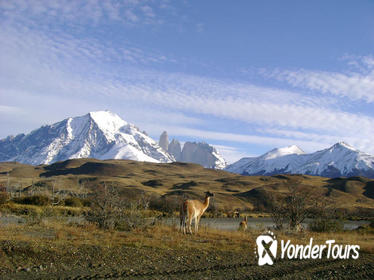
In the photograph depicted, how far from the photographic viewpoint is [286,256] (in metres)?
14.9

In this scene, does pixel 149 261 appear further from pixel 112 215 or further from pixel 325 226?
pixel 325 226

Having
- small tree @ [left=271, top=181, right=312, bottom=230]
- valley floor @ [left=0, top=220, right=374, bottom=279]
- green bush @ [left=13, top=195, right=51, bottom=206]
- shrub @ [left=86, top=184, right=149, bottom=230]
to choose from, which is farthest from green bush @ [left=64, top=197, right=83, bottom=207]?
valley floor @ [left=0, top=220, right=374, bottom=279]

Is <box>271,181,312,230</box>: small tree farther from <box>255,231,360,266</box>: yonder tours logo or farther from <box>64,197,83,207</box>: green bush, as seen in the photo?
<box>64,197,83,207</box>: green bush

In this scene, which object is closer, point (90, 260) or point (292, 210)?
point (90, 260)

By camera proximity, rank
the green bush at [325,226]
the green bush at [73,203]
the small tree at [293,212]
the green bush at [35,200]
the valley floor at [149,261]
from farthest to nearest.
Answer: the green bush at [73,203], the green bush at [35,200], the green bush at [325,226], the small tree at [293,212], the valley floor at [149,261]

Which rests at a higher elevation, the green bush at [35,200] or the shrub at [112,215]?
the shrub at [112,215]

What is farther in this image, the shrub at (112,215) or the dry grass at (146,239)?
the shrub at (112,215)

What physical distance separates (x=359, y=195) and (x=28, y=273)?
144872 mm

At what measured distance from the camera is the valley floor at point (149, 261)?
11000 mm

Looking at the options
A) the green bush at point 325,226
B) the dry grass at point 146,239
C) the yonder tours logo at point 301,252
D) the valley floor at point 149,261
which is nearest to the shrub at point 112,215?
the dry grass at point 146,239

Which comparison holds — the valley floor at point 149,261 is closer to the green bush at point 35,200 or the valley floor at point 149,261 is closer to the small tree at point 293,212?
the small tree at point 293,212

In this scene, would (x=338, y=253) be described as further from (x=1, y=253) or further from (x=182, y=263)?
(x=1, y=253)

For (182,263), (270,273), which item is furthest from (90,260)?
(270,273)

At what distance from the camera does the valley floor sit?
11.0m
